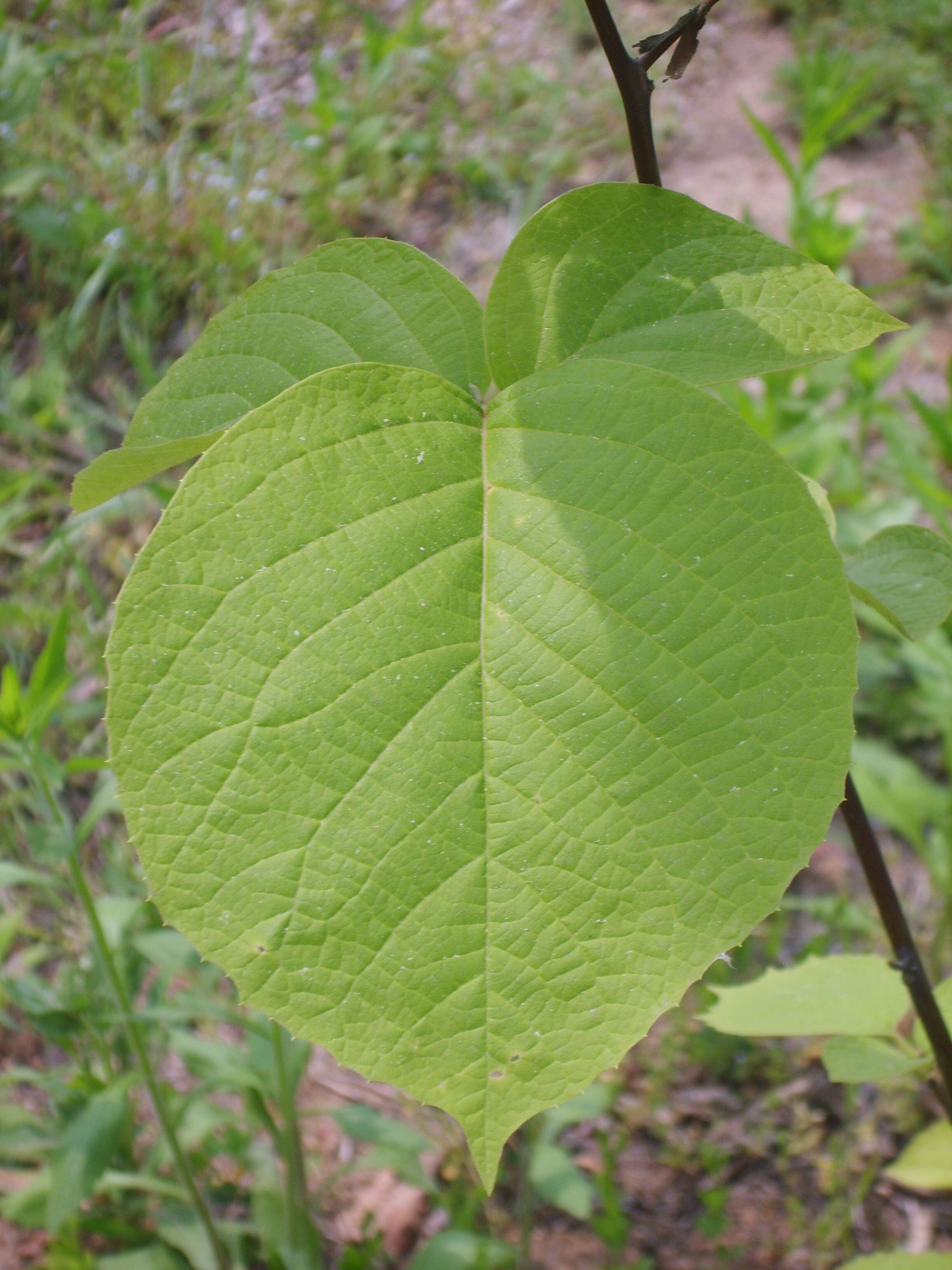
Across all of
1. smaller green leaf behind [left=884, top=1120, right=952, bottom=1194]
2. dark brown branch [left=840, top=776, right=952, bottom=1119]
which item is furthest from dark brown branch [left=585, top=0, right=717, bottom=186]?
smaller green leaf behind [left=884, top=1120, right=952, bottom=1194]

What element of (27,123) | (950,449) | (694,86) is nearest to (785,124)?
(694,86)

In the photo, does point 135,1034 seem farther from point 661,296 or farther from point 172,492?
point 661,296

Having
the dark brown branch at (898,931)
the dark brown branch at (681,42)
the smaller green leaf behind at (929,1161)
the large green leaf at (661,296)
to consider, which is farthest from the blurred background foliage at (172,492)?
the dark brown branch at (681,42)

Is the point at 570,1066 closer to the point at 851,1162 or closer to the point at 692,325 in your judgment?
the point at 692,325

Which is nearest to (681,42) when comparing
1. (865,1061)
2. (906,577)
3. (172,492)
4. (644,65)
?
(644,65)

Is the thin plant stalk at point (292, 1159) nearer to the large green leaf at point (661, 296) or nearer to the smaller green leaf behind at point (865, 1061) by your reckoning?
the smaller green leaf behind at point (865, 1061)
